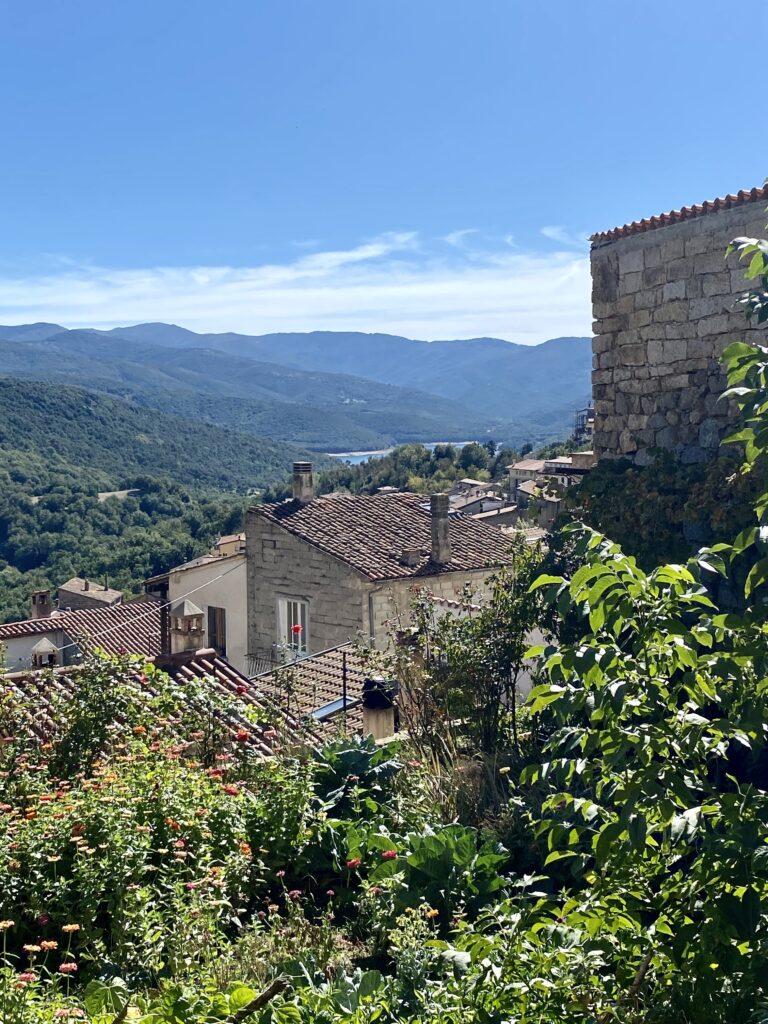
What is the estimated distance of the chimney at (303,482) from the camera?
22609mm

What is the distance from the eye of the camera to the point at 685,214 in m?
8.76

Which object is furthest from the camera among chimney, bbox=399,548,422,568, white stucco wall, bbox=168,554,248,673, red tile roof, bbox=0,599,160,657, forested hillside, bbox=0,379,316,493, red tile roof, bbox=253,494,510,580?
forested hillside, bbox=0,379,316,493

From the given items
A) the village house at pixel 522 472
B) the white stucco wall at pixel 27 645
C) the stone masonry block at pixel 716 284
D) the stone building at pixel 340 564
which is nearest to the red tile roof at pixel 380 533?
the stone building at pixel 340 564

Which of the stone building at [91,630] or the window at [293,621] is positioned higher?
the window at [293,621]

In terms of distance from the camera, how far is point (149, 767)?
5.98 m

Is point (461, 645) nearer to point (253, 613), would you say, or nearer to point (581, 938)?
point (581, 938)

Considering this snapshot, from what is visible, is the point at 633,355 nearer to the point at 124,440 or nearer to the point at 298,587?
the point at 298,587

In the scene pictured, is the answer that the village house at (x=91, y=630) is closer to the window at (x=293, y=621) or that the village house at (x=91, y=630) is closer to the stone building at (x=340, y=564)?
the stone building at (x=340, y=564)

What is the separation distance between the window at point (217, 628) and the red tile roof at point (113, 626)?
1449 mm

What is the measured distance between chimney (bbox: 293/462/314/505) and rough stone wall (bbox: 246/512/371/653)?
1442 mm

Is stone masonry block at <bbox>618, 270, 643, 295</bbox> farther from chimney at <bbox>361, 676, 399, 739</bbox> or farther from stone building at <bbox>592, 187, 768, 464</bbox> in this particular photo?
chimney at <bbox>361, 676, 399, 739</bbox>

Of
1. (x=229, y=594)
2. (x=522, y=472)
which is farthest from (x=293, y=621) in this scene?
(x=522, y=472)

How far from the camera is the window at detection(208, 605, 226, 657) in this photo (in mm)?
23656

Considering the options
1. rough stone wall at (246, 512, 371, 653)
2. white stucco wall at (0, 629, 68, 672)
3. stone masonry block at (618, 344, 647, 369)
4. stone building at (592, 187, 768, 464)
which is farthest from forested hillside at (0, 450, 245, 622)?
stone masonry block at (618, 344, 647, 369)
